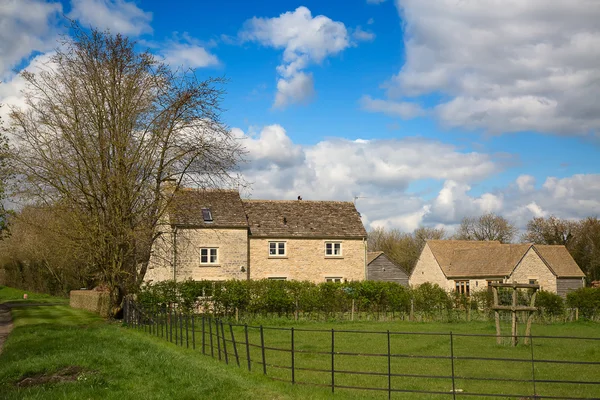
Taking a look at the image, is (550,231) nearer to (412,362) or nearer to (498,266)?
(498,266)

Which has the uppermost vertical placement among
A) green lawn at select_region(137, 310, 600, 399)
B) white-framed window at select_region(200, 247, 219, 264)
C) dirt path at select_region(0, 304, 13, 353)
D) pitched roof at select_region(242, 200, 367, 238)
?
pitched roof at select_region(242, 200, 367, 238)

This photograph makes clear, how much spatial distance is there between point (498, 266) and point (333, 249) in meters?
15.3

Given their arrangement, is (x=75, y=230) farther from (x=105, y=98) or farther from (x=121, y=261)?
(x=105, y=98)

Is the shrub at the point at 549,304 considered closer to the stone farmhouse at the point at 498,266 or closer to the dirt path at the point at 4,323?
the stone farmhouse at the point at 498,266

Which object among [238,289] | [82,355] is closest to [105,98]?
[238,289]

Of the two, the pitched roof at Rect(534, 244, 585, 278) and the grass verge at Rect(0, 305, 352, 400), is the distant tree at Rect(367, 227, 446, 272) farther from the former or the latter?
the grass verge at Rect(0, 305, 352, 400)

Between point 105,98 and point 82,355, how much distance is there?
17309mm

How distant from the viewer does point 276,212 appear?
1827 inches

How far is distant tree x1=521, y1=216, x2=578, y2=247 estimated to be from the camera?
82044 mm

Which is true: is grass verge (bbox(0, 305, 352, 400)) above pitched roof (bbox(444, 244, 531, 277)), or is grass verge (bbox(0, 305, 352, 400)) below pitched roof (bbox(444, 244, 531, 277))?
below

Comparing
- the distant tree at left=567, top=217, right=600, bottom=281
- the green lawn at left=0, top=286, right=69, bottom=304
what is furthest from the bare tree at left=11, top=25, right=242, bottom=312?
the distant tree at left=567, top=217, right=600, bottom=281

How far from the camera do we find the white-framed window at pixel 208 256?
42.5m

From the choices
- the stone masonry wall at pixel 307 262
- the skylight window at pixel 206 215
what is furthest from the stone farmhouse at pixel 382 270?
the skylight window at pixel 206 215

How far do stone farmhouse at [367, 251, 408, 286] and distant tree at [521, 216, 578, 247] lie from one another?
95.8 ft
